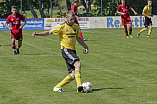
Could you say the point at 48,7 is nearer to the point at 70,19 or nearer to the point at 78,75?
the point at 70,19

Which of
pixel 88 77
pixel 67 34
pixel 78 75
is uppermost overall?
pixel 67 34

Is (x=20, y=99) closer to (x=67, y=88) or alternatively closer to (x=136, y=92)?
(x=67, y=88)

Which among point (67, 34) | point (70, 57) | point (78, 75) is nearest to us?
point (78, 75)

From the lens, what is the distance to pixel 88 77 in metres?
11.2

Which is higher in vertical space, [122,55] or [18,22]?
[18,22]

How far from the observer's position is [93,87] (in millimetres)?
9664

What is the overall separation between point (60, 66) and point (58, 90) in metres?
4.42

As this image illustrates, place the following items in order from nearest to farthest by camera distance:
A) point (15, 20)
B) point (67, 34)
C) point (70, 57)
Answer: point (70, 57)
point (67, 34)
point (15, 20)

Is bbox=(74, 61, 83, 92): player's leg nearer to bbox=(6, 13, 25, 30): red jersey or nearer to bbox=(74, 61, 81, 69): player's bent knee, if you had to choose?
bbox=(74, 61, 81, 69): player's bent knee

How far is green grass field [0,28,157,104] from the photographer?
8.37 meters

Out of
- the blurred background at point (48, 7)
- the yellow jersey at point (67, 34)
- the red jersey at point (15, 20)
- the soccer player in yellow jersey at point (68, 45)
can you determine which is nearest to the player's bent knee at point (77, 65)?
the soccer player in yellow jersey at point (68, 45)

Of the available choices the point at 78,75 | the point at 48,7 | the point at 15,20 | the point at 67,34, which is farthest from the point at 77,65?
the point at 48,7

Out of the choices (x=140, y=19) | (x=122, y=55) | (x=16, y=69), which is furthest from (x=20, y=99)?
(x=140, y=19)

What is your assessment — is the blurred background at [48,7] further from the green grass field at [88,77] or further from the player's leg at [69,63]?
the player's leg at [69,63]
